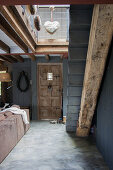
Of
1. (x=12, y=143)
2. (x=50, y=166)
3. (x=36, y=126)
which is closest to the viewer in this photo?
(x=50, y=166)

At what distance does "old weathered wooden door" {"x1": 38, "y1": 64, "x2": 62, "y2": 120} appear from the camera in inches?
267

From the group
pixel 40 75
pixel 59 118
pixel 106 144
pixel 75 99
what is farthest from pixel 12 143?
pixel 40 75

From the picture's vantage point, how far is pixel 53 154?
355 cm

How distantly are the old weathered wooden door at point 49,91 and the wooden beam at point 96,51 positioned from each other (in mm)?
2961

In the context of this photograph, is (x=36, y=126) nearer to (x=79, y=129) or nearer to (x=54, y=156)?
(x=79, y=129)

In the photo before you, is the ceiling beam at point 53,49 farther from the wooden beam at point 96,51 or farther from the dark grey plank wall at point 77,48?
the wooden beam at point 96,51

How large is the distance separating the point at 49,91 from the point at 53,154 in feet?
11.6

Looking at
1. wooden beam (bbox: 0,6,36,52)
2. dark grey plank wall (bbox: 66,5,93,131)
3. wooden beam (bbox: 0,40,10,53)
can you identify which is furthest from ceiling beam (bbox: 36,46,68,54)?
wooden beam (bbox: 0,6,36,52)

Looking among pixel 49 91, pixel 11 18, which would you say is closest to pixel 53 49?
pixel 11 18

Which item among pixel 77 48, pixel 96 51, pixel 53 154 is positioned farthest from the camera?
pixel 53 154

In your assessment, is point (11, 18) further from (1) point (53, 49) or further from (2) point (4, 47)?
(1) point (53, 49)

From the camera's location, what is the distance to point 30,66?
7148 millimetres

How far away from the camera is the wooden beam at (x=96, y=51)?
189cm

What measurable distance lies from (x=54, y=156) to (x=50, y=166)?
426 mm
